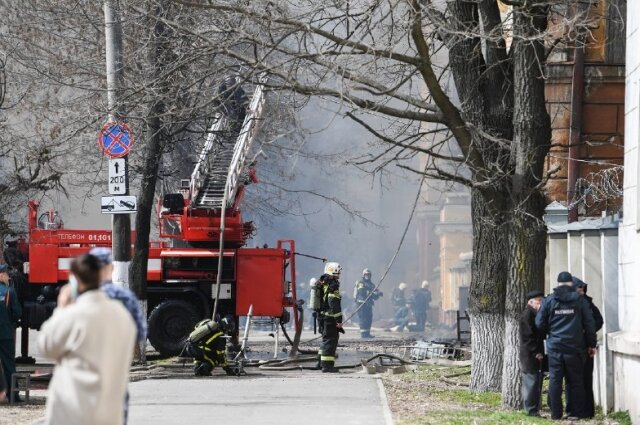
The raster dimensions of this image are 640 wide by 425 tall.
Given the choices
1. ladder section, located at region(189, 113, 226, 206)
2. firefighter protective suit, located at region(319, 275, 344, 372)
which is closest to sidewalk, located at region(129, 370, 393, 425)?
firefighter protective suit, located at region(319, 275, 344, 372)

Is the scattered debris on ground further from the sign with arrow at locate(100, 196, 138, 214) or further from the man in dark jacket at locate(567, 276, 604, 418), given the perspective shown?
the sign with arrow at locate(100, 196, 138, 214)

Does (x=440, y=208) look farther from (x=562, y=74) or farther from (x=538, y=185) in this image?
(x=538, y=185)

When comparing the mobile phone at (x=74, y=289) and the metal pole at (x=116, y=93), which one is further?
the metal pole at (x=116, y=93)

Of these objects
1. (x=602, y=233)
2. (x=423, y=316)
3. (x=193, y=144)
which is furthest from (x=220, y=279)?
(x=423, y=316)

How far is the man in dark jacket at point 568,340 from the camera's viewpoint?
13711 millimetres

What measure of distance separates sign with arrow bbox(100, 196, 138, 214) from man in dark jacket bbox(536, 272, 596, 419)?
613cm

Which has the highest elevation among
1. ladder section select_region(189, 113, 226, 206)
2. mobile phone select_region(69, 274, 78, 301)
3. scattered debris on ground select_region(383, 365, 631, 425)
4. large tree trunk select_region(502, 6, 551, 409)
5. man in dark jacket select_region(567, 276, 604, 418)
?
ladder section select_region(189, 113, 226, 206)

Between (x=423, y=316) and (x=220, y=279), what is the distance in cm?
2559

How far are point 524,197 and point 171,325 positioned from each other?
10.1 m


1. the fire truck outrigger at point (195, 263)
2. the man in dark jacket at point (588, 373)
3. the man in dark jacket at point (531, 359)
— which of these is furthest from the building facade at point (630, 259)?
the fire truck outrigger at point (195, 263)


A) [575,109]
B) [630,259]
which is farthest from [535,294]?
[575,109]

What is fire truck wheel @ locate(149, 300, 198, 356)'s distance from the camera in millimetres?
23469

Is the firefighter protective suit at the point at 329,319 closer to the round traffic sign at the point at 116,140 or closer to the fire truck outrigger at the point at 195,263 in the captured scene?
the fire truck outrigger at the point at 195,263

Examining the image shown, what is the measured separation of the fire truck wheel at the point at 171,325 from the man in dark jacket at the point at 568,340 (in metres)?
10.6
